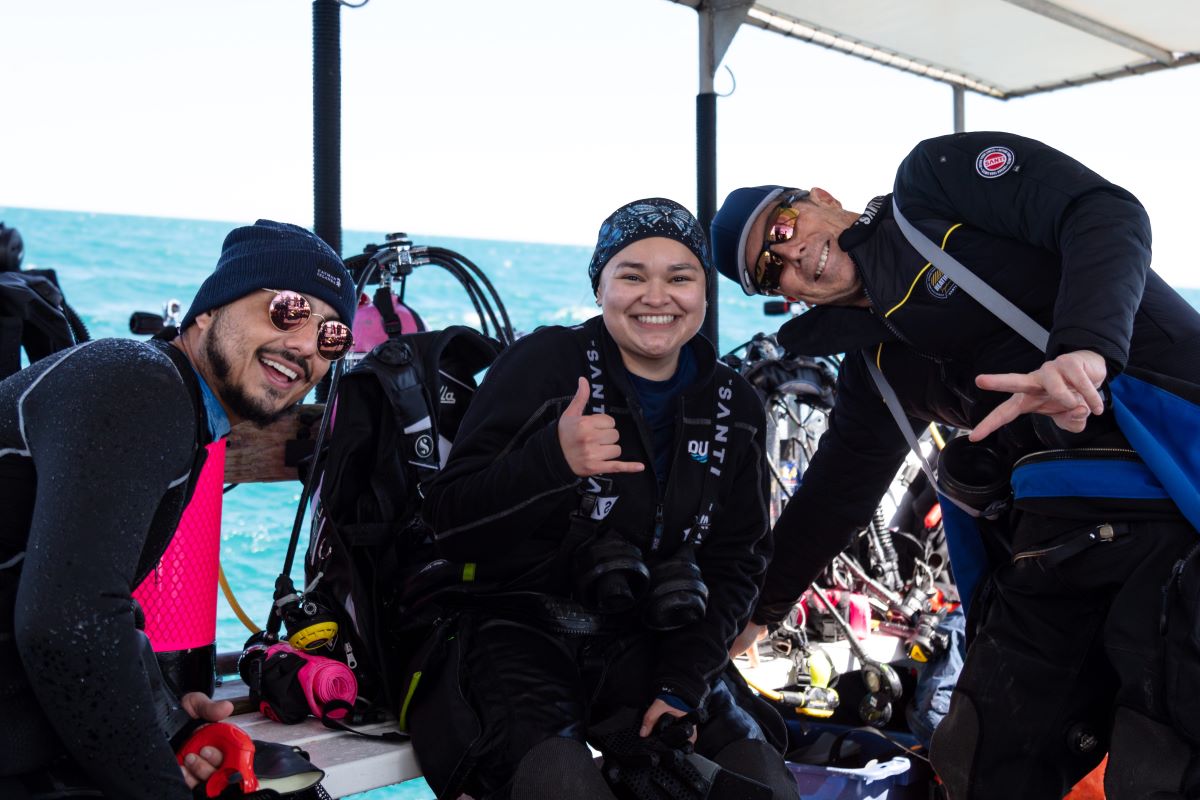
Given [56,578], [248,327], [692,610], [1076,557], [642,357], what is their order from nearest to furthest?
[56,578], [248,327], [1076,557], [692,610], [642,357]

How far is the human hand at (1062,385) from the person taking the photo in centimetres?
157

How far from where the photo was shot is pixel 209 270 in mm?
34312

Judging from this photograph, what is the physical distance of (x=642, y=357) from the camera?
220cm

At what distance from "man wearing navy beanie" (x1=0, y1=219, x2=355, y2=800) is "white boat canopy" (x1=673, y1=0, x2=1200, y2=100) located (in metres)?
3.41

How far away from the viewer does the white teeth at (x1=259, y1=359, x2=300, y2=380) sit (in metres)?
1.64

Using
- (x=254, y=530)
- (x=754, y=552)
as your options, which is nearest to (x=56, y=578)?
(x=754, y=552)

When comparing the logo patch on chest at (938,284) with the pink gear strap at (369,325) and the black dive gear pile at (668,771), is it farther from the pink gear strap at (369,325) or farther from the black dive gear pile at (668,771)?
the pink gear strap at (369,325)

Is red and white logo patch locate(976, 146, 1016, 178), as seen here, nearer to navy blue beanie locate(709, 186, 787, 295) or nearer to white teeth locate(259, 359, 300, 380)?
navy blue beanie locate(709, 186, 787, 295)

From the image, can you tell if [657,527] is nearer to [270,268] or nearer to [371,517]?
[371,517]

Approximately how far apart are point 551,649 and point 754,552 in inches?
18.5

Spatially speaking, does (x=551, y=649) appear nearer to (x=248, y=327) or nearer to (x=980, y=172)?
(x=248, y=327)

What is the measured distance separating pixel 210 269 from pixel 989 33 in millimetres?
32507

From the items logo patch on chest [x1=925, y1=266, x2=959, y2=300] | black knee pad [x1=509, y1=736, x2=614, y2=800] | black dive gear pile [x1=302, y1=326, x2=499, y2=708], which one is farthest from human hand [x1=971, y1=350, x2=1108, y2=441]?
black dive gear pile [x1=302, y1=326, x2=499, y2=708]

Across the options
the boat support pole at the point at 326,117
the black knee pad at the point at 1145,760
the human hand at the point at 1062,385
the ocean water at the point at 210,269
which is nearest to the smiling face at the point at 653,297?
the human hand at the point at 1062,385
